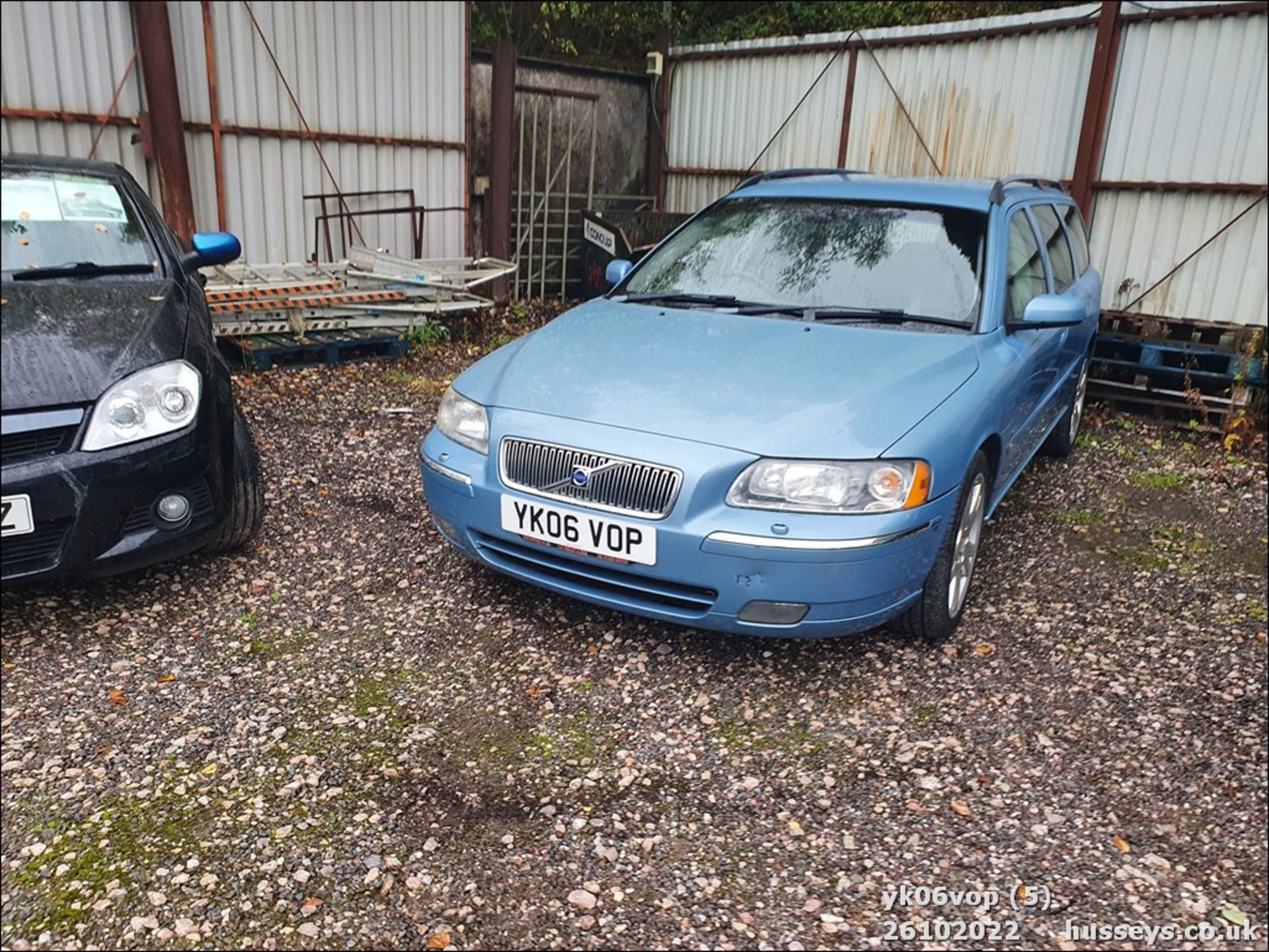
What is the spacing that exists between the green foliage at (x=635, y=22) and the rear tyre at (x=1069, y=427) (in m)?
8.36

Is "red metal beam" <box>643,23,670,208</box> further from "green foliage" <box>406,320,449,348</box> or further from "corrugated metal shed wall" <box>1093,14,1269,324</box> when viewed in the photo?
"corrugated metal shed wall" <box>1093,14,1269,324</box>

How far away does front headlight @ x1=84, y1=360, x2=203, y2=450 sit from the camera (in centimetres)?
301

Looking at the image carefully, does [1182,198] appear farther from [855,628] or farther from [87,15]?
[87,15]

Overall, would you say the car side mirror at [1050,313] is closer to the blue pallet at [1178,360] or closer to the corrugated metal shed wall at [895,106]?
the blue pallet at [1178,360]

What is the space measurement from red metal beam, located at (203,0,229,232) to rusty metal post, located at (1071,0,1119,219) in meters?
6.70

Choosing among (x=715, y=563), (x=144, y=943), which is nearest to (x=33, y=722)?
(x=144, y=943)

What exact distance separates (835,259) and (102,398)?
280 centimetres

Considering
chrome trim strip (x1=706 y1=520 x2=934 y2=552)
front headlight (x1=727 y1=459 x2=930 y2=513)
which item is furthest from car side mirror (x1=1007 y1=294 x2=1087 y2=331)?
chrome trim strip (x1=706 y1=520 x2=934 y2=552)

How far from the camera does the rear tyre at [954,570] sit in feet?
10.3

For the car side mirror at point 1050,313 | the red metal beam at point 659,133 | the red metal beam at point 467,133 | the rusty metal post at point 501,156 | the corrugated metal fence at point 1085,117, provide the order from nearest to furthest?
the car side mirror at point 1050,313, the corrugated metal fence at point 1085,117, the red metal beam at point 467,133, the rusty metal post at point 501,156, the red metal beam at point 659,133

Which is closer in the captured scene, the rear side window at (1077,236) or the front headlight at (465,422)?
the front headlight at (465,422)

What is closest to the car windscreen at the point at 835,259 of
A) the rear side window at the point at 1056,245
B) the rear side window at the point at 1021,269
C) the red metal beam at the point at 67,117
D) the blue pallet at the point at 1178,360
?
the rear side window at the point at 1021,269

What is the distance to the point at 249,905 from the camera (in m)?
2.13

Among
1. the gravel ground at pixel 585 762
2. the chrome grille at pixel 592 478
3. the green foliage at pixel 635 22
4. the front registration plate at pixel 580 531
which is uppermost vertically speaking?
the green foliage at pixel 635 22
